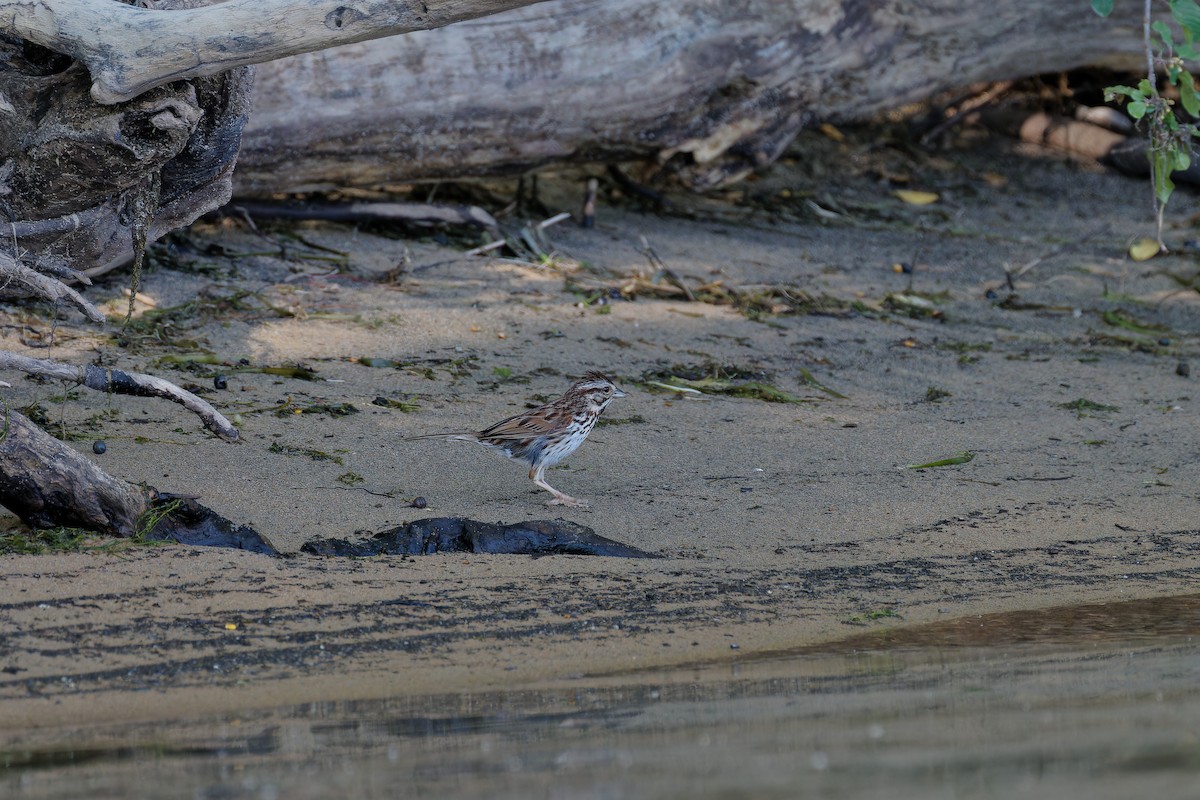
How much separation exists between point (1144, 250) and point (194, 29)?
8.15 meters

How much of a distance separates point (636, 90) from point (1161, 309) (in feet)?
13.3

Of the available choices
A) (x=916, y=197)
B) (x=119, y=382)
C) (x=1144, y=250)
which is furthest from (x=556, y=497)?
(x=916, y=197)

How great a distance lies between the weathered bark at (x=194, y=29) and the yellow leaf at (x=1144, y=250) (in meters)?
7.44

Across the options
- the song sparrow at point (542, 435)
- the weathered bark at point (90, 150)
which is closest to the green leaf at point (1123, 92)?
the song sparrow at point (542, 435)

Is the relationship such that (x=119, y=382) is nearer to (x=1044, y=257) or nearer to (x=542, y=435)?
(x=542, y=435)

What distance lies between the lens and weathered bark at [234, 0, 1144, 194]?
9.02 metres

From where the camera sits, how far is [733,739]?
151 inches

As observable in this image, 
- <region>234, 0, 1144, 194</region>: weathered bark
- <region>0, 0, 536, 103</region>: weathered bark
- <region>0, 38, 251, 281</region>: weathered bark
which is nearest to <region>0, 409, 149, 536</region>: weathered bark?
<region>0, 38, 251, 281</region>: weathered bark

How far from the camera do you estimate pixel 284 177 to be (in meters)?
9.13

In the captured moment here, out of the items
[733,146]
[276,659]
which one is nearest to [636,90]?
[733,146]

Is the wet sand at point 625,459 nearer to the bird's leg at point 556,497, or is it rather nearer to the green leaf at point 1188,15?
the bird's leg at point 556,497

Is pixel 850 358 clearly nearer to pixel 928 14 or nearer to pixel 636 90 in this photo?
pixel 636 90

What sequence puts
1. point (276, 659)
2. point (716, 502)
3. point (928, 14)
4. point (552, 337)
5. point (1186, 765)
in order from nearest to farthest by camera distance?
point (1186, 765) → point (276, 659) → point (716, 502) → point (552, 337) → point (928, 14)

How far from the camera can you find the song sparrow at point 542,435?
20.9 feet
